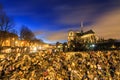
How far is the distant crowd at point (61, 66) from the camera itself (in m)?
14.4

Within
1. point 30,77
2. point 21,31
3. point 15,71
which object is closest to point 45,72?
point 30,77

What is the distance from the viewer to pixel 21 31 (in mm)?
75875

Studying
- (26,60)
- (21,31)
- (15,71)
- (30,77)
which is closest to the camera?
(30,77)

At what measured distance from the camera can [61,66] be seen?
15672 mm

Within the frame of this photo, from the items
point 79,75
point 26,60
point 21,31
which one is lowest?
point 79,75

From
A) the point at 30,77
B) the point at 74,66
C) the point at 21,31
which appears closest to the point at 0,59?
the point at 30,77

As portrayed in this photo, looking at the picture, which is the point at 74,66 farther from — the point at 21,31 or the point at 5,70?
the point at 21,31

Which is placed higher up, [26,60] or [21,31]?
[21,31]

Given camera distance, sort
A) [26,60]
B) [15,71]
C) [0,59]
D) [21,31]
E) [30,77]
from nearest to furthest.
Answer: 1. [30,77]
2. [15,71]
3. [26,60]
4. [0,59]
5. [21,31]

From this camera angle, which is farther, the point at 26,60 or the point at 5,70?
the point at 26,60

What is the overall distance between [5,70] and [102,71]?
701 centimetres

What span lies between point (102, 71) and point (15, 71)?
6224 mm

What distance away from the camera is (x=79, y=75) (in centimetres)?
1466

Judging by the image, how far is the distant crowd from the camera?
14367mm
